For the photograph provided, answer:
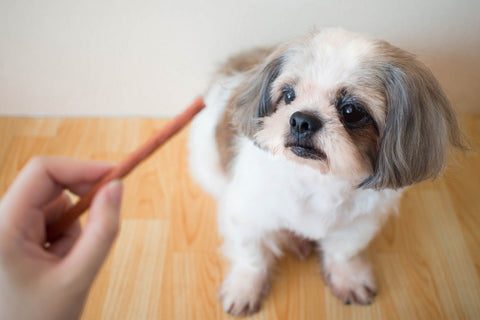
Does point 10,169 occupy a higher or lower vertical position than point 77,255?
lower

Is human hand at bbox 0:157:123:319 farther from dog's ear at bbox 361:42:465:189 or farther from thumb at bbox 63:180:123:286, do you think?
dog's ear at bbox 361:42:465:189

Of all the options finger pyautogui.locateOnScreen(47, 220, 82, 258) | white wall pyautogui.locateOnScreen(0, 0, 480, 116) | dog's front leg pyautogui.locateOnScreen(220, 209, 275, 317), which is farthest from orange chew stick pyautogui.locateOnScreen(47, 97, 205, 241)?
white wall pyautogui.locateOnScreen(0, 0, 480, 116)

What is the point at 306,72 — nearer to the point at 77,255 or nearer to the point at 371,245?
the point at 77,255

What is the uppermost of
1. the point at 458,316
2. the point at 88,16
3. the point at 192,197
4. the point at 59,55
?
the point at 88,16

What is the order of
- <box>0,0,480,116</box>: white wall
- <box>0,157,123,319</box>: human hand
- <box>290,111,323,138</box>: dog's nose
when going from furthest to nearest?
<box>0,0,480,116</box>: white wall
<box>290,111,323,138</box>: dog's nose
<box>0,157,123,319</box>: human hand

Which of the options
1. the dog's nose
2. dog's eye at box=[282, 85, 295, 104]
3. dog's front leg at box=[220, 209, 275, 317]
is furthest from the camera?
dog's front leg at box=[220, 209, 275, 317]

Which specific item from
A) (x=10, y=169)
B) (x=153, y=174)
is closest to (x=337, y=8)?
(x=153, y=174)

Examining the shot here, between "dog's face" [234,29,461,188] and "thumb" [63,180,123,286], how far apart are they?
407mm

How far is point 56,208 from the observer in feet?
2.47

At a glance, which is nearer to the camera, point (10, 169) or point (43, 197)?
point (43, 197)

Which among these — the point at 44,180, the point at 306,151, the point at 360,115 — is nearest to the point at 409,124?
the point at 360,115

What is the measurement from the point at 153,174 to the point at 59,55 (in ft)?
1.77

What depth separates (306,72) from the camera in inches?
35.7

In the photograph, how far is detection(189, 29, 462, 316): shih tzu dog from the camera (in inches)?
34.7
